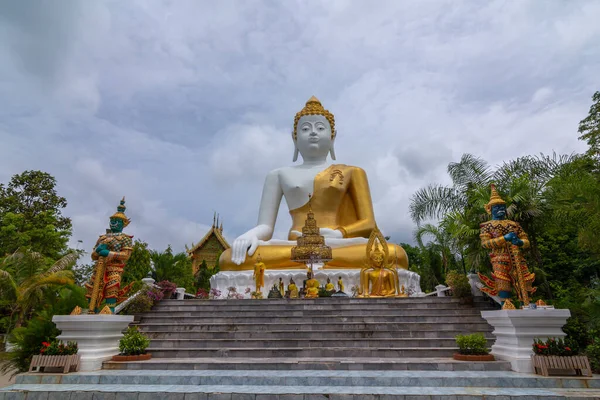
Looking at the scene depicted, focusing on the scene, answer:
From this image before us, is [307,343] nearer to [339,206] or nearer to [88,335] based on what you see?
[88,335]

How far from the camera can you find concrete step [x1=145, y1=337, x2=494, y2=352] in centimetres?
764

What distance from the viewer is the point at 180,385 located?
5539 millimetres

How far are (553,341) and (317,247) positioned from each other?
26.3 ft

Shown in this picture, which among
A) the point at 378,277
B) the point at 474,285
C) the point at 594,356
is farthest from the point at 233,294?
the point at 594,356

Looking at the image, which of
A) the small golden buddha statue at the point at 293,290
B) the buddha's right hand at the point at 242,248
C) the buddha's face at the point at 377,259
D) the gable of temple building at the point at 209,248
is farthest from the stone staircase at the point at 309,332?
the gable of temple building at the point at 209,248

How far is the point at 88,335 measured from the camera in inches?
260

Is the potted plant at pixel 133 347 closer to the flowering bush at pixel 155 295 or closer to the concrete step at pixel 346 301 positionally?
the flowering bush at pixel 155 295

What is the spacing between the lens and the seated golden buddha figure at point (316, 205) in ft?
46.5

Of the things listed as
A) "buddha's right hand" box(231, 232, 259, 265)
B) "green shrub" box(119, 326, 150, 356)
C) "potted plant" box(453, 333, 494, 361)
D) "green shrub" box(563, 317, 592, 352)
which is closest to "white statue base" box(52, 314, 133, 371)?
"green shrub" box(119, 326, 150, 356)

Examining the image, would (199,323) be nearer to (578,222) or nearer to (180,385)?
(180,385)

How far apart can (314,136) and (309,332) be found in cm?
1034

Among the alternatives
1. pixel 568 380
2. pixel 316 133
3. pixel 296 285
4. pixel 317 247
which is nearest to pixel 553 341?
pixel 568 380

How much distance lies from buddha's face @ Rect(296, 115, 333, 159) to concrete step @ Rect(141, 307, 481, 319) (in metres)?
8.98

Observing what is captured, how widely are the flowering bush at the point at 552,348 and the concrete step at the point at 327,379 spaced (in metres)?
0.40
